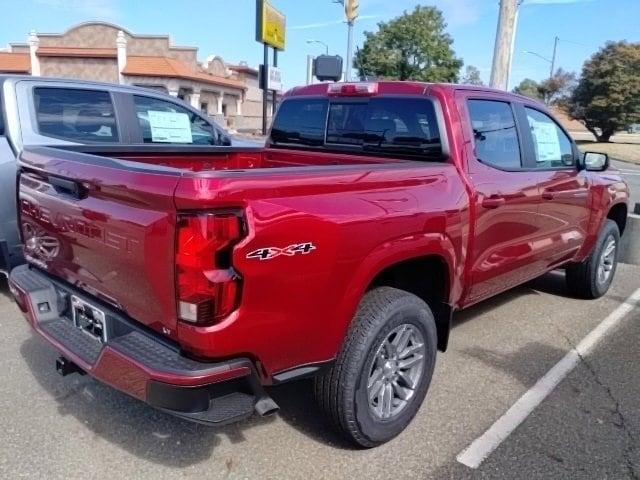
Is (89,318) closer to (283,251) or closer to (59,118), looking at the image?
(283,251)

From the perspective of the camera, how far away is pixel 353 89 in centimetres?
379

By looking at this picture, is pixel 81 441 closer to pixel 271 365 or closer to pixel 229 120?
pixel 271 365

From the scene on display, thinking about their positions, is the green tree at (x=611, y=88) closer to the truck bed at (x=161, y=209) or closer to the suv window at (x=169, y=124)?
the suv window at (x=169, y=124)

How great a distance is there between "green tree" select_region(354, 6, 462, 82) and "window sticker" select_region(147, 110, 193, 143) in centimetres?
4489

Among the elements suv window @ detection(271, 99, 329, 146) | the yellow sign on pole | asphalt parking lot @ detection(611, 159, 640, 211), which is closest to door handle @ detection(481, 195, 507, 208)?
suv window @ detection(271, 99, 329, 146)

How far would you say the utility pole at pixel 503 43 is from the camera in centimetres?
917

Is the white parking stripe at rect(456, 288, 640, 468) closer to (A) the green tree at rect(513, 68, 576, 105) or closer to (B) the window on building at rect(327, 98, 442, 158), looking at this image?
(B) the window on building at rect(327, 98, 442, 158)

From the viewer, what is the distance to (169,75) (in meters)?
37.5

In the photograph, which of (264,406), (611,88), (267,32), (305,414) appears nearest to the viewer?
(264,406)

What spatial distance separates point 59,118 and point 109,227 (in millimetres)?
3137

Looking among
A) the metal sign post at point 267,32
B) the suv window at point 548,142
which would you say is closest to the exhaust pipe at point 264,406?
the suv window at point 548,142

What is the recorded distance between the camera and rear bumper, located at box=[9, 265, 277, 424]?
2119 millimetres

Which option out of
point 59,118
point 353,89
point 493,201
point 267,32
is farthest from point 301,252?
point 267,32

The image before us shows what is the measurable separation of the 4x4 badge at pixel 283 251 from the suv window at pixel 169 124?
3.89 meters
